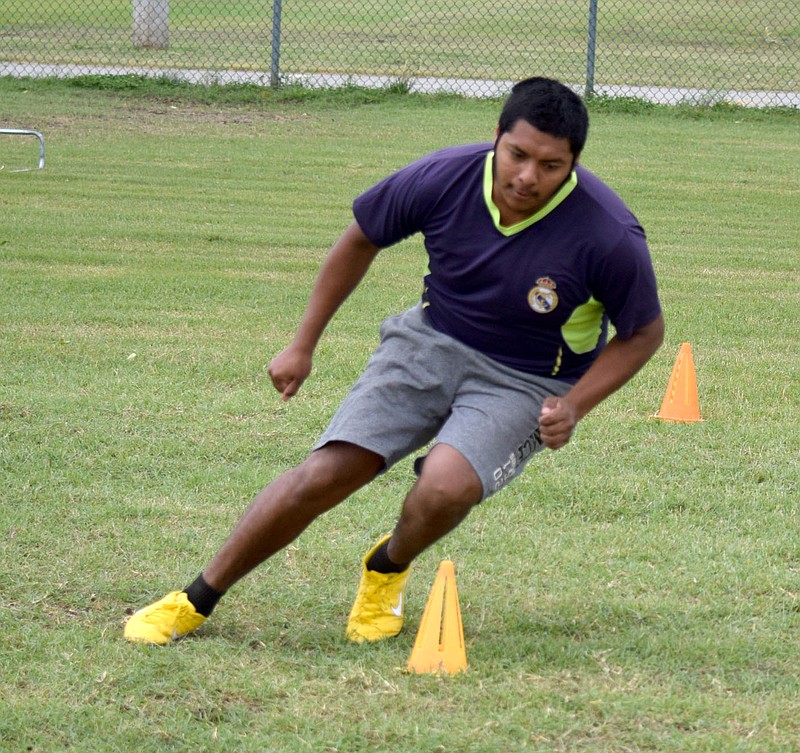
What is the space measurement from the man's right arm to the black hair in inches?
21.4

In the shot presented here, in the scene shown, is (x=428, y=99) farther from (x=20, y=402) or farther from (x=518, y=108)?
(x=518, y=108)

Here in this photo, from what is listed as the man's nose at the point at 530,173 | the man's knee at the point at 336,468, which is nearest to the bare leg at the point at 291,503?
the man's knee at the point at 336,468

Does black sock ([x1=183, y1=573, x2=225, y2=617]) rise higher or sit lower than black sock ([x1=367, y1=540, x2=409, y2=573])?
lower

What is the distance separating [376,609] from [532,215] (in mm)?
1188

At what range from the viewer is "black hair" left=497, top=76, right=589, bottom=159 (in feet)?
11.2

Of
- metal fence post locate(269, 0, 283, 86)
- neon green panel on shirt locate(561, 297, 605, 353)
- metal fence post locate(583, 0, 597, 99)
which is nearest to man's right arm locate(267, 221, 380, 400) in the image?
neon green panel on shirt locate(561, 297, 605, 353)

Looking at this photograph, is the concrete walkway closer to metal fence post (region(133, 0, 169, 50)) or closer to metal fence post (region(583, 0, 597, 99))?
metal fence post (region(583, 0, 597, 99))

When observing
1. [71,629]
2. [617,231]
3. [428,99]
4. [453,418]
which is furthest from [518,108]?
[428,99]

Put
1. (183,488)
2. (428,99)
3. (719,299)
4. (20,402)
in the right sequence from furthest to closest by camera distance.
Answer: (428,99) < (719,299) < (20,402) < (183,488)

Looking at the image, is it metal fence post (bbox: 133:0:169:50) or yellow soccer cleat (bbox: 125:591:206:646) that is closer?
yellow soccer cleat (bbox: 125:591:206:646)

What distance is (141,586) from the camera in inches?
161

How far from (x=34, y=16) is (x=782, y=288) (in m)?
19.5

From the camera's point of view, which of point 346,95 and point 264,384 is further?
point 346,95

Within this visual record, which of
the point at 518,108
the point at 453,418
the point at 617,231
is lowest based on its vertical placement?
the point at 453,418
